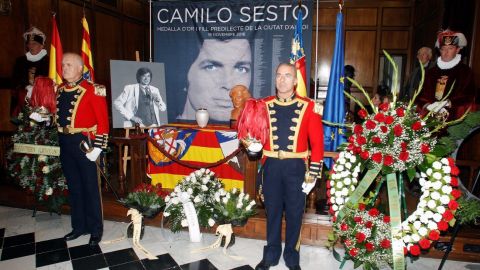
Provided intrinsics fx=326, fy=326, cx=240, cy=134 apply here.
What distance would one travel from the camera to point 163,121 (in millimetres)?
4871

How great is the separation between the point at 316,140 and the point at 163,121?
2778 mm

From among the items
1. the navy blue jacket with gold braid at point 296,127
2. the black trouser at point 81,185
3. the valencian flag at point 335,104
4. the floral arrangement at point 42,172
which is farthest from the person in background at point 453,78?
the floral arrangement at point 42,172

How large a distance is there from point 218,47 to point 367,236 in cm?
458

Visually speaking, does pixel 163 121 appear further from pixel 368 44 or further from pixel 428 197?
pixel 368 44

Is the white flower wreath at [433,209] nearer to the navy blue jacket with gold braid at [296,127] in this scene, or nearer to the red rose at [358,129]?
the red rose at [358,129]

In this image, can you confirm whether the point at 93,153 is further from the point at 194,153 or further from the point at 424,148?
the point at 424,148

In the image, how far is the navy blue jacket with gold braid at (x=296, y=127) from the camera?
2.76 m

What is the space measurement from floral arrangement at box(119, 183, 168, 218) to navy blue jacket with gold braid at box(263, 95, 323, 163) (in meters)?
1.54

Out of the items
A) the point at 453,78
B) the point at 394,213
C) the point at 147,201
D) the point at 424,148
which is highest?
the point at 453,78

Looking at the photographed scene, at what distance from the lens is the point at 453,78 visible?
3975 millimetres

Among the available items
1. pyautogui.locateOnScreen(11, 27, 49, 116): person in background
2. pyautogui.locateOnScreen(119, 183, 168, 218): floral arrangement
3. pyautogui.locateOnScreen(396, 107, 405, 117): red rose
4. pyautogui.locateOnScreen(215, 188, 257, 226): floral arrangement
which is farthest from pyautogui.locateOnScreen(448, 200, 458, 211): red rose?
pyautogui.locateOnScreen(11, 27, 49, 116): person in background

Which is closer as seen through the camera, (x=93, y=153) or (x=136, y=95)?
(x=93, y=153)

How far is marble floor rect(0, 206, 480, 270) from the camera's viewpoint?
310 cm

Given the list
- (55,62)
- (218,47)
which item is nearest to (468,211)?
(218,47)
